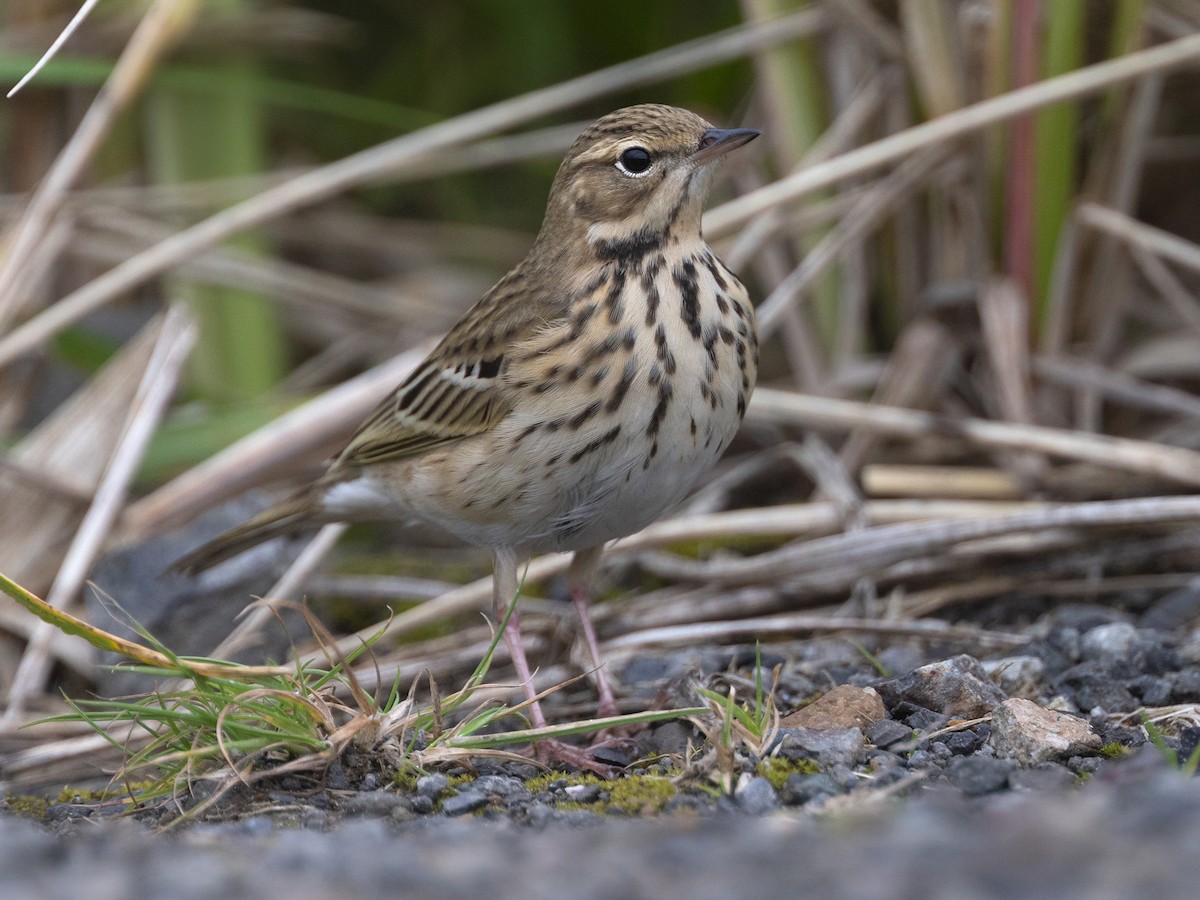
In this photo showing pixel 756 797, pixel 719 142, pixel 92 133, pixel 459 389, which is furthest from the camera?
pixel 92 133

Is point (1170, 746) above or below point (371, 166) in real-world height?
below

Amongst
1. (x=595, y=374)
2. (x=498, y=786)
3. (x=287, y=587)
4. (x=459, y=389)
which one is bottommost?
(x=287, y=587)

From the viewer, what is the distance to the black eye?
13.2ft

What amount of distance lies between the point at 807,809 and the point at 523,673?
1.37m

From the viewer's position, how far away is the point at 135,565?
17.5 feet

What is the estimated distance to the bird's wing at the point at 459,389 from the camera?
4031mm

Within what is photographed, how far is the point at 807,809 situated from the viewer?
281 centimetres

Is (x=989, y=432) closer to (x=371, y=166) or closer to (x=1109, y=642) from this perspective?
(x=1109, y=642)

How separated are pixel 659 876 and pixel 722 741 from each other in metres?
1.03

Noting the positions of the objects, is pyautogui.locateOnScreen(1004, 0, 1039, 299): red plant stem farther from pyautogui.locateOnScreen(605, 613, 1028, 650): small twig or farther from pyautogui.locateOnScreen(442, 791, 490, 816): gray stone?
pyautogui.locateOnScreen(442, 791, 490, 816): gray stone

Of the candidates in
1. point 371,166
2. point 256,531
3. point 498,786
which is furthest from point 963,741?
point 371,166

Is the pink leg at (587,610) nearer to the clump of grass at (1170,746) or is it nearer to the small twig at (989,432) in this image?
the small twig at (989,432)

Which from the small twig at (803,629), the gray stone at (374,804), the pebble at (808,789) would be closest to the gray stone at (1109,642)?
the small twig at (803,629)

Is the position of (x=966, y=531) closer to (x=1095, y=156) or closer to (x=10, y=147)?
(x=1095, y=156)
